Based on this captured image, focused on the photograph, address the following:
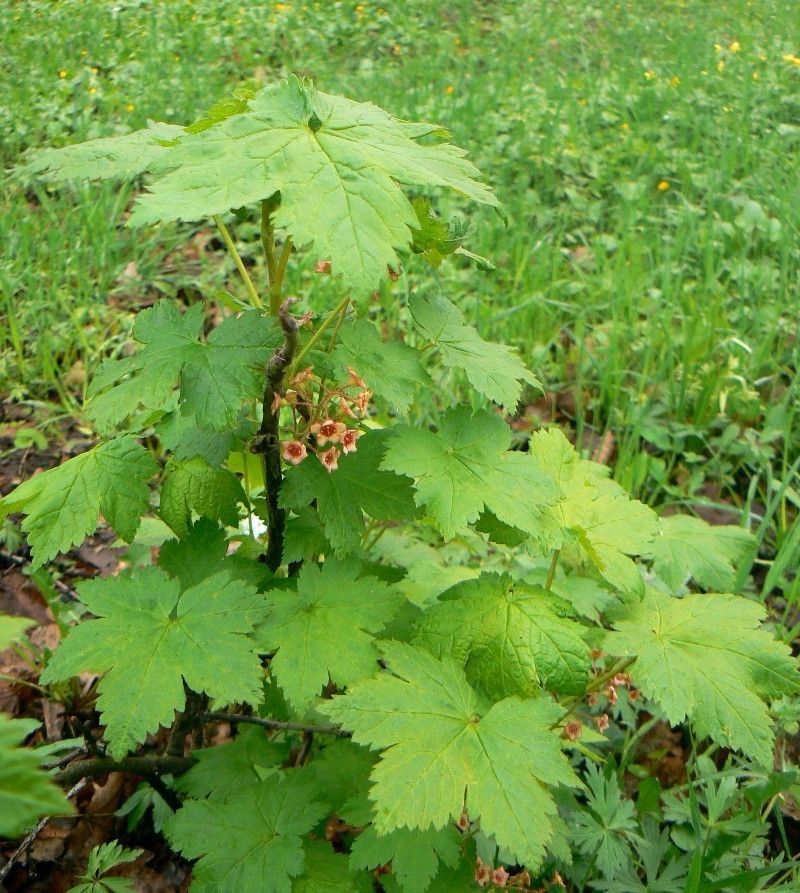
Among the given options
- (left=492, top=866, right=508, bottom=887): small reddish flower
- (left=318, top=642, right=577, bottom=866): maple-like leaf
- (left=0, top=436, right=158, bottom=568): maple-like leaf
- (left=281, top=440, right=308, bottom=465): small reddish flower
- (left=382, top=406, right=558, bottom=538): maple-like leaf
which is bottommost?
(left=492, top=866, right=508, bottom=887): small reddish flower

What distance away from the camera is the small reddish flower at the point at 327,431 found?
132 centimetres

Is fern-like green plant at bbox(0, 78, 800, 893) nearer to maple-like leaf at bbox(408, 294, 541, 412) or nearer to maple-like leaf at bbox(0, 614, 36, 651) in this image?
maple-like leaf at bbox(408, 294, 541, 412)

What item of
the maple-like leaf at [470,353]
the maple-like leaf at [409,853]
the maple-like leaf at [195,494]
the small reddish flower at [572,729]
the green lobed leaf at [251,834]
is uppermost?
the maple-like leaf at [470,353]

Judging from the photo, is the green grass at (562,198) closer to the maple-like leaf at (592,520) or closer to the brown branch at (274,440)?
the maple-like leaf at (592,520)

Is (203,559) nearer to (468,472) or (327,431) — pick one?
(327,431)

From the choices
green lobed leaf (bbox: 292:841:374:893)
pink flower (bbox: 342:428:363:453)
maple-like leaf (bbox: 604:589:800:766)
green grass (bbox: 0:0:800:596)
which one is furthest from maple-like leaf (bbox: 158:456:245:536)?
green grass (bbox: 0:0:800:596)

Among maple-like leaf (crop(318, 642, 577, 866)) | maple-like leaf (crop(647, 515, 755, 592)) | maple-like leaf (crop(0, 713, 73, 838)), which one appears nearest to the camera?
maple-like leaf (crop(0, 713, 73, 838))

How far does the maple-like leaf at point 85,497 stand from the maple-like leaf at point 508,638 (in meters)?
0.51

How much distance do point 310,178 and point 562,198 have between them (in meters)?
3.39

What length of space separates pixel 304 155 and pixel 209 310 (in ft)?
7.61

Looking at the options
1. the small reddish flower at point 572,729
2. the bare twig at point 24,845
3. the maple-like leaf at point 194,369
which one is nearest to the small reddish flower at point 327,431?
the maple-like leaf at point 194,369

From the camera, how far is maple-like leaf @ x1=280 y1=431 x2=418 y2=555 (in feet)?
4.31

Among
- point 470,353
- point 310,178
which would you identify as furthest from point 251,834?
point 310,178

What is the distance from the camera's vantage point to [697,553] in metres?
1.54
